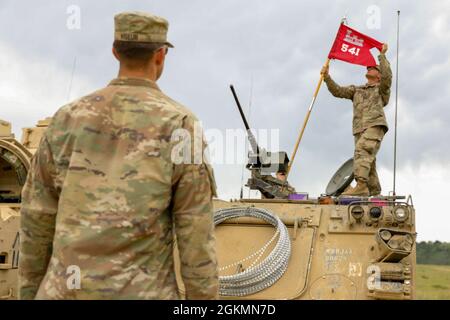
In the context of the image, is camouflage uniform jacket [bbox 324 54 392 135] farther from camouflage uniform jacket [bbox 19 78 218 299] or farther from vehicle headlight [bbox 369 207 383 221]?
camouflage uniform jacket [bbox 19 78 218 299]

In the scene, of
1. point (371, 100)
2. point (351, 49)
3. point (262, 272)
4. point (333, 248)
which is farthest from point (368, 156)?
point (262, 272)

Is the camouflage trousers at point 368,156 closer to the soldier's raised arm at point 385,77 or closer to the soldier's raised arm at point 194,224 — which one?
the soldier's raised arm at point 385,77

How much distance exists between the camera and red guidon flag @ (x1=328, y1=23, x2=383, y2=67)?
32.2ft

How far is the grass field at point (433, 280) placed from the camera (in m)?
23.7

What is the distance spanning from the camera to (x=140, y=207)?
2492mm

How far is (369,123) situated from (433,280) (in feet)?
73.3

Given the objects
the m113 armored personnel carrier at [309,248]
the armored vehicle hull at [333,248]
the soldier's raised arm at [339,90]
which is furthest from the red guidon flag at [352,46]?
the armored vehicle hull at [333,248]

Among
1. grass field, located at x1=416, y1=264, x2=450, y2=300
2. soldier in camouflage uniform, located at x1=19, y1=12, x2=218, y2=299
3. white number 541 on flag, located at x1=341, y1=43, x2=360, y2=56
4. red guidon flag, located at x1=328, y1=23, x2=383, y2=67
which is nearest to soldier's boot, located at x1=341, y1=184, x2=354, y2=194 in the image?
red guidon flag, located at x1=328, y1=23, x2=383, y2=67

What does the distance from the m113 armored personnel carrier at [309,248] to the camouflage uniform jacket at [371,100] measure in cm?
185

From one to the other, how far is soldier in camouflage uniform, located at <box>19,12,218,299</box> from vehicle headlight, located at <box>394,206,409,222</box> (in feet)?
14.2

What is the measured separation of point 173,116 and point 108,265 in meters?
0.59

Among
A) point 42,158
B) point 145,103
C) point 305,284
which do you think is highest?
point 145,103
